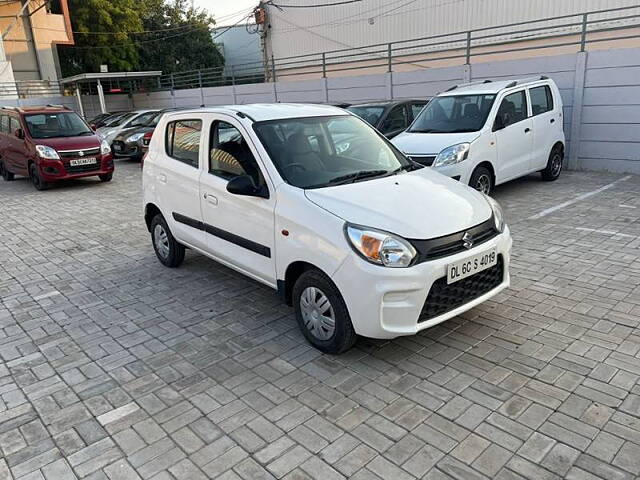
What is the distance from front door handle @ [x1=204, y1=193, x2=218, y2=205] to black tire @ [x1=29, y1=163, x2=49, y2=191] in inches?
324

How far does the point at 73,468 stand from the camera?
2736mm

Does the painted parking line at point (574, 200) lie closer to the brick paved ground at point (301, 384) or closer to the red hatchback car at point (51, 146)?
the brick paved ground at point (301, 384)

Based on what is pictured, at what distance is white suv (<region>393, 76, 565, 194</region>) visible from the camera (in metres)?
7.40

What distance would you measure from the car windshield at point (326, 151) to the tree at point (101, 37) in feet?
86.8

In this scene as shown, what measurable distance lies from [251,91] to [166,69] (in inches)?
711

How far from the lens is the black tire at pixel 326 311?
11.4 ft

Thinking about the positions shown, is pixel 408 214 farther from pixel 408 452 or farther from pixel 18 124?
pixel 18 124

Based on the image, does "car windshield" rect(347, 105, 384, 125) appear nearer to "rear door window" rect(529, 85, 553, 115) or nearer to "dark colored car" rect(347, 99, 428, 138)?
"dark colored car" rect(347, 99, 428, 138)

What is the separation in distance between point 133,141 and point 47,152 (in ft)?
14.2

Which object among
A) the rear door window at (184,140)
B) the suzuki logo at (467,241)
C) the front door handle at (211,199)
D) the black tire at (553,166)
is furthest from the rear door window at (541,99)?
the front door handle at (211,199)

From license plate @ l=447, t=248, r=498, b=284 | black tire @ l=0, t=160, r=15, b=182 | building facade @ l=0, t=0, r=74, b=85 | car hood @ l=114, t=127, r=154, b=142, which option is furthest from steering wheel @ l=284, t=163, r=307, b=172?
building facade @ l=0, t=0, r=74, b=85

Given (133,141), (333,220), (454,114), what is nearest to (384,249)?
(333,220)

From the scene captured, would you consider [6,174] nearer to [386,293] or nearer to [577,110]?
[386,293]

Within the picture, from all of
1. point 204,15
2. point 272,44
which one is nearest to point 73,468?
point 272,44
